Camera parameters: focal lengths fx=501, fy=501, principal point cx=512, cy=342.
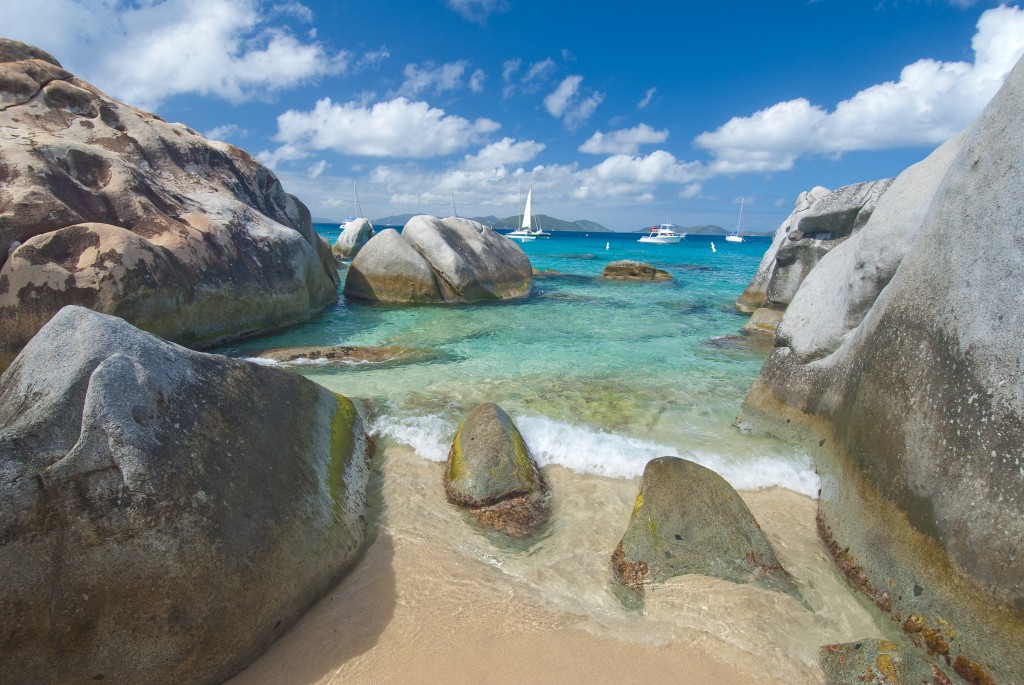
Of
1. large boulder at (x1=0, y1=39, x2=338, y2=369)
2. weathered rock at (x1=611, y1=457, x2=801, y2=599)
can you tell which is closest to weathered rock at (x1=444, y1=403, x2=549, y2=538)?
weathered rock at (x1=611, y1=457, x2=801, y2=599)

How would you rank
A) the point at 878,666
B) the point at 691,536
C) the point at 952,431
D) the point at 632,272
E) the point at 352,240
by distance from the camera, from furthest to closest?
the point at 352,240 → the point at 632,272 → the point at 691,536 → the point at 952,431 → the point at 878,666

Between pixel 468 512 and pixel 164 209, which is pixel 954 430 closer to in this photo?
pixel 468 512

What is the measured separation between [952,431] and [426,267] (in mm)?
14085

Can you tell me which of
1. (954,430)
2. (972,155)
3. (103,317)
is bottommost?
(954,430)

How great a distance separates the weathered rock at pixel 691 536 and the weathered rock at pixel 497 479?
0.95 meters

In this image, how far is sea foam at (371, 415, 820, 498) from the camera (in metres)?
5.30

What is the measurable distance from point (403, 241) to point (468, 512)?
13023mm

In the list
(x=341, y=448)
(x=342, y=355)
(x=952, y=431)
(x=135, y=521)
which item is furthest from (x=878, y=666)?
(x=342, y=355)

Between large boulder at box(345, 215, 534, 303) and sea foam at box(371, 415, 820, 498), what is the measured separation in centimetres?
974

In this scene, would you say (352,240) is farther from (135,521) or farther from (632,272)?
(135,521)

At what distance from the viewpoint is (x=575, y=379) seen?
852 centimetres

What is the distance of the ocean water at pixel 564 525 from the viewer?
3.09 metres

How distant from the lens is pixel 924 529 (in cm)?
327

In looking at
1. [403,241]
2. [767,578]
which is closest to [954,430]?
[767,578]
